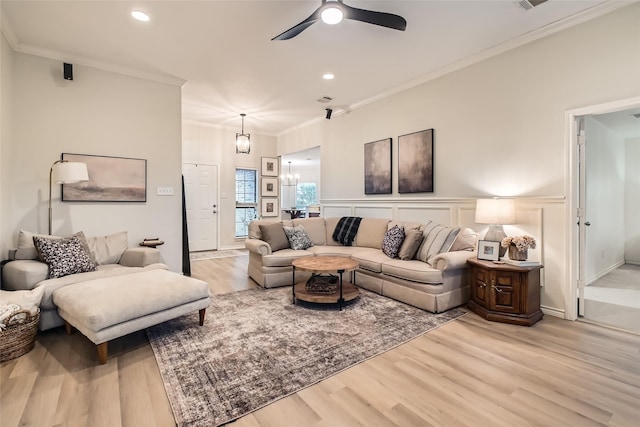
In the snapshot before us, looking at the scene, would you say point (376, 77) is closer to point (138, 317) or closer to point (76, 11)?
point (76, 11)

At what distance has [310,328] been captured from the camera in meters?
2.81

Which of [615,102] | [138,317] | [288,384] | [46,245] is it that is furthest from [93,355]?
[615,102]

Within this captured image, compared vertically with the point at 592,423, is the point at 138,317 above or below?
above

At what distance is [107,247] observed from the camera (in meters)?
3.56

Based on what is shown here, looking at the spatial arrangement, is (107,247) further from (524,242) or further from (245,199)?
(524,242)

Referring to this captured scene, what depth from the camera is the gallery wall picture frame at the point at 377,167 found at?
487 cm

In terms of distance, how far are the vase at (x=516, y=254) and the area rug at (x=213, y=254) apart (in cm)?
518

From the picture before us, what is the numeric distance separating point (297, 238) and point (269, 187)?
3509 millimetres

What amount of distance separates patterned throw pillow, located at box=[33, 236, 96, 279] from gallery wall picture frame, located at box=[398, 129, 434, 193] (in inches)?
159

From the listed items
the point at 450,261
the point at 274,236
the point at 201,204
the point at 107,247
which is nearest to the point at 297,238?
the point at 274,236

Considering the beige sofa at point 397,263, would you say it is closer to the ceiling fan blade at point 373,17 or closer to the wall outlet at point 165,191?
the wall outlet at point 165,191

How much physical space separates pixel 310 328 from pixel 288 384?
87 centimetres

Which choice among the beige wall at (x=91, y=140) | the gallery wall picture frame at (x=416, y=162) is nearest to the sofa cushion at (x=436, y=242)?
the gallery wall picture frame at (x=416, y=162)

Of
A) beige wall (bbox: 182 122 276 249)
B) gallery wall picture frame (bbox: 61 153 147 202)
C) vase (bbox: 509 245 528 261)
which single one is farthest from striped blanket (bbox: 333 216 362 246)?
beige wall (bbox: 182 122 276 249)
